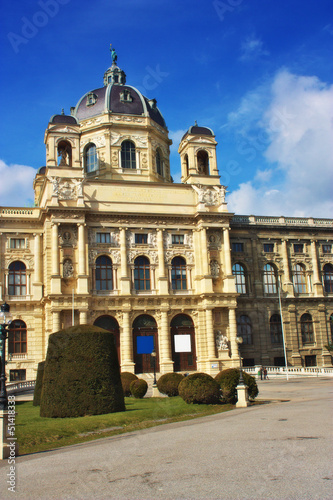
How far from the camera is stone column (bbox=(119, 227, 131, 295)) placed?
52.2 meters

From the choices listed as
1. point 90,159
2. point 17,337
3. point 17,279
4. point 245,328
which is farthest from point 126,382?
point 90,159

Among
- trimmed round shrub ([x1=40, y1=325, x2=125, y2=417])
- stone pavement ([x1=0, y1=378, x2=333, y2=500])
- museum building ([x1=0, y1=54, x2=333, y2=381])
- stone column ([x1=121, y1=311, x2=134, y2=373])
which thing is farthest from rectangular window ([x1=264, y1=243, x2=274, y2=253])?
stone pavement ([x1=0, y1=378, x2=333, y2=500])

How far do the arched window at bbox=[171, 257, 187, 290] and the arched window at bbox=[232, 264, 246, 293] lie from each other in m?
7.35

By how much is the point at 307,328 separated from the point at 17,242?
1324 inches

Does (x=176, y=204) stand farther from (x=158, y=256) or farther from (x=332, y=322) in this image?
(x=332, y=322)

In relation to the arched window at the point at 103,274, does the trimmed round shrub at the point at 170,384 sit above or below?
below

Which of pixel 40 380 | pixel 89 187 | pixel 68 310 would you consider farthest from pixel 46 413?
pixel 89 187

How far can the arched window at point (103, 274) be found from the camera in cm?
5253

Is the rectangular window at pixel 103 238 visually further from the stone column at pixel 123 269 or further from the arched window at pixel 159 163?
the arched window at pixel 159 163

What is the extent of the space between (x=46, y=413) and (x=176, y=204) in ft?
116

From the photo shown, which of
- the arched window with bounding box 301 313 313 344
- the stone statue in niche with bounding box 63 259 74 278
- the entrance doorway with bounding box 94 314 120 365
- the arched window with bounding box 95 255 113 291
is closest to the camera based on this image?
the stone statue in niche with bounding box 63 259 74 278

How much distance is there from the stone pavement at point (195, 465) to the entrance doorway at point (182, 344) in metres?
33.7

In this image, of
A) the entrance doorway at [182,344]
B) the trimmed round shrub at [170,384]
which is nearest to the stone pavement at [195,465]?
the trimmed round shrub at [170,384]

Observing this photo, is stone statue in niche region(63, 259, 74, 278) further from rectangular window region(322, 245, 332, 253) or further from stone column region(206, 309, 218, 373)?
rectangular window region(322, 245, 332, 253)
